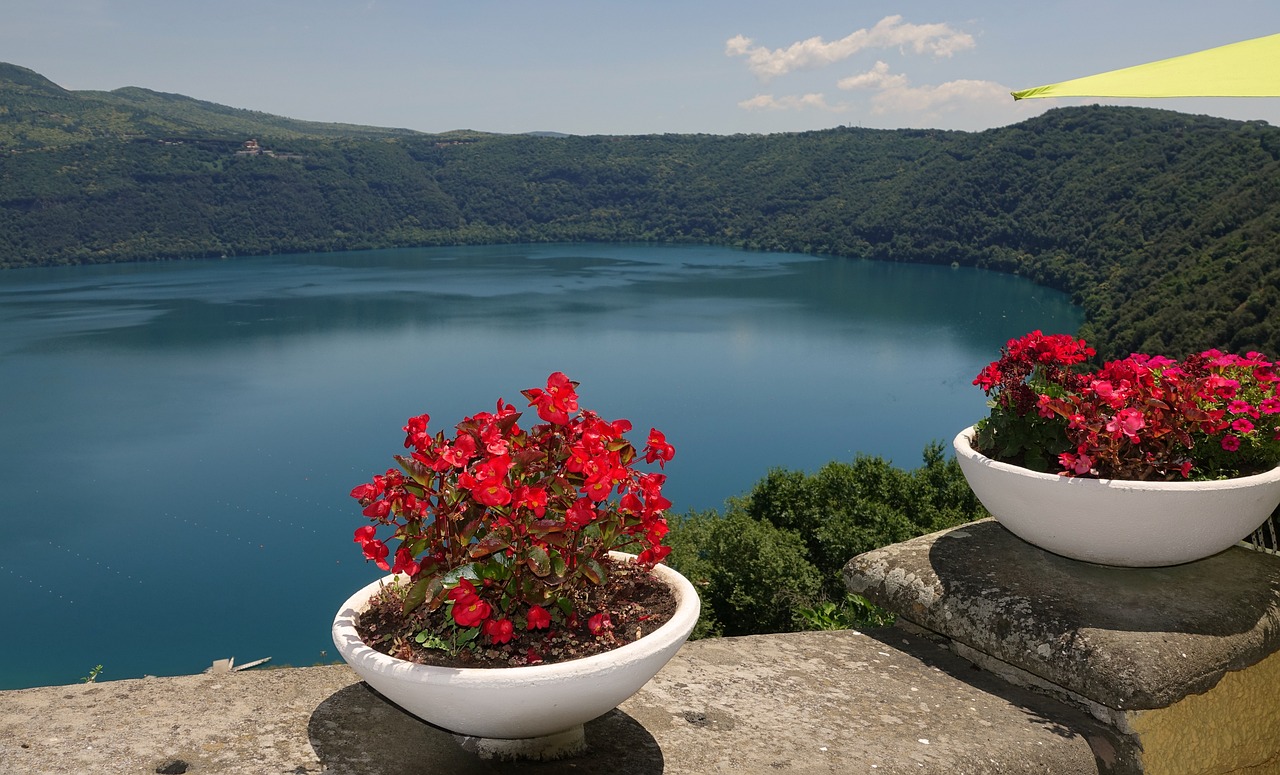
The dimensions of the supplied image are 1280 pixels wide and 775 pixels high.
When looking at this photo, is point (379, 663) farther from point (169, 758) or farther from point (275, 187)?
point (275, 187)

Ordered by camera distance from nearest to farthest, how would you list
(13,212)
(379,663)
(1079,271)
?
(379,663)
(1079,271)
(13,212)

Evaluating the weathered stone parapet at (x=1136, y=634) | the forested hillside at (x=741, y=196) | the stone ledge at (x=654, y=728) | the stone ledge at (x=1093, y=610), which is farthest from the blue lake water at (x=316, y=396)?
the weathered stone parapet at (x=1136, y=634)

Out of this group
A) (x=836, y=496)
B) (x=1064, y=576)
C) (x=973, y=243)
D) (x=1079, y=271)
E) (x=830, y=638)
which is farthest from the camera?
(x=973, y=243)

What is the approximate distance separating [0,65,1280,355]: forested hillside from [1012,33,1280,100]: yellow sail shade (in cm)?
4321

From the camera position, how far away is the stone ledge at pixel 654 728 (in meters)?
1.82

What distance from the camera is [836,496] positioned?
20.7 metres

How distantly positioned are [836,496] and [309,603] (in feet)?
62.8

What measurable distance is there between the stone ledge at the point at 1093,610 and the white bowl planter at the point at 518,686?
98 cm

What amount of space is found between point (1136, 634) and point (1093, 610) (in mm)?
129

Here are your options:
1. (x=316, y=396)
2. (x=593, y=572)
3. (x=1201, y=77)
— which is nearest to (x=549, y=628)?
(x=593, y=572)

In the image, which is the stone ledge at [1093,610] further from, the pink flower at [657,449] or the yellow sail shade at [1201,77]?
the yellow sail shade at [1201,77]

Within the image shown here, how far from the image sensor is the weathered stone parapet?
2.07 meters

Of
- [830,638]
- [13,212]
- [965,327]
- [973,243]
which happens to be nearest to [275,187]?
[13,212]

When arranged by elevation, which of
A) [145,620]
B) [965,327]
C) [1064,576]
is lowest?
[145,620]
